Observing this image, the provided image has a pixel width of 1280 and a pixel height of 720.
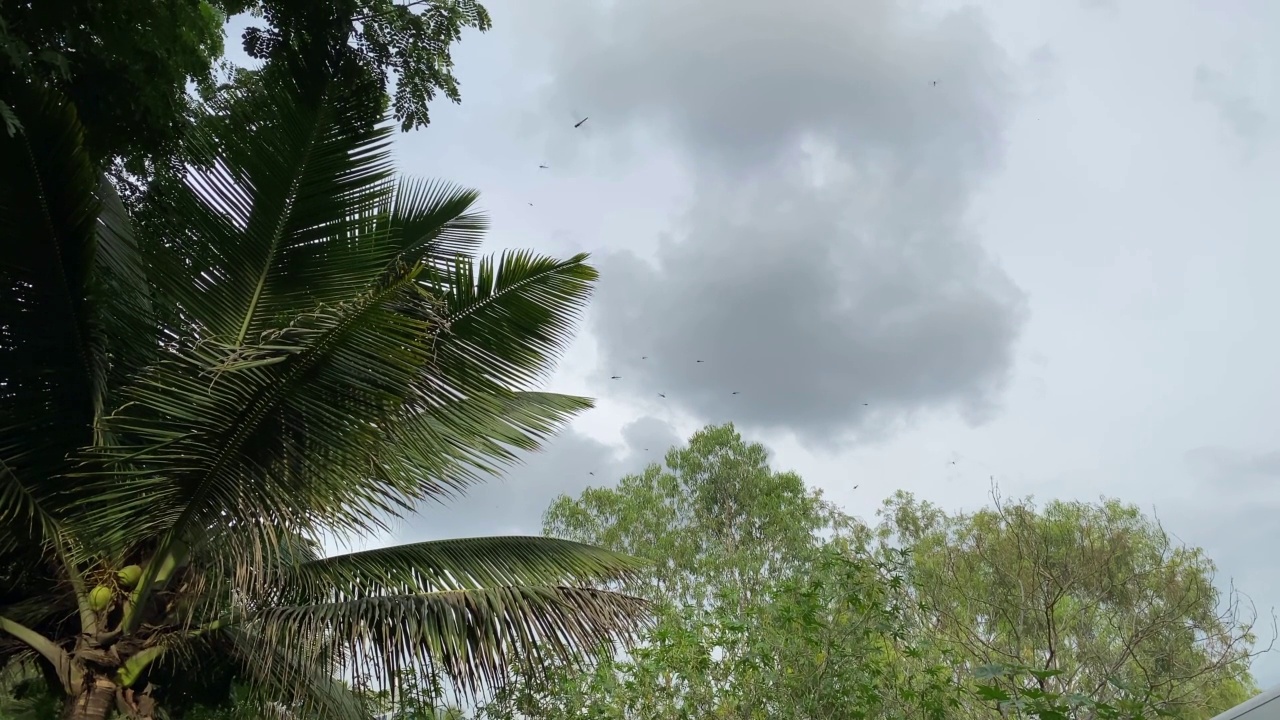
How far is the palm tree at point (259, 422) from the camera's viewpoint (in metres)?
3.92

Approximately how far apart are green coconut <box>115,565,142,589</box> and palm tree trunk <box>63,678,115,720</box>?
Answer: 46 centimetres

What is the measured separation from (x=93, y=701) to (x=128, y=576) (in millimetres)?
600

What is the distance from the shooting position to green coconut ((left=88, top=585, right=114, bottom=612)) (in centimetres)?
441

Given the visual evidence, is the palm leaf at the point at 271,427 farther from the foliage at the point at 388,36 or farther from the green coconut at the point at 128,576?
the foliage at the point at 388,36

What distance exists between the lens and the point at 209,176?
16.1ft

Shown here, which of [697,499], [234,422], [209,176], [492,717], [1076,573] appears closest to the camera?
[234,422]

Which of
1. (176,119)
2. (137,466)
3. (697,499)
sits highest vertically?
(697,499)

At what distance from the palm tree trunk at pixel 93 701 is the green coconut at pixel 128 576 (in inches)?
18.2

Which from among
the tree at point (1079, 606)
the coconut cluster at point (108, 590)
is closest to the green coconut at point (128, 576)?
the coconut cluster at point (108, 590)

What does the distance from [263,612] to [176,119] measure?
2.99 meters

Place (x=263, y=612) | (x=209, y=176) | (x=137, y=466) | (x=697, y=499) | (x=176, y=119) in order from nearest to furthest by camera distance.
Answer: (x=137, y=466)
(x=263, y=612)
(x=209, y=176)
(x=176, y=119)
(x=697, y=499)

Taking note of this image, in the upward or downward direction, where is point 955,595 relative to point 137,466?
upward

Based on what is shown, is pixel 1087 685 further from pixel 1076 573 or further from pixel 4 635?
pixel 4 635

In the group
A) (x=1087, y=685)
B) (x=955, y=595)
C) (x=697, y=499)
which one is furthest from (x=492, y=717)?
(x=697, y=499)
